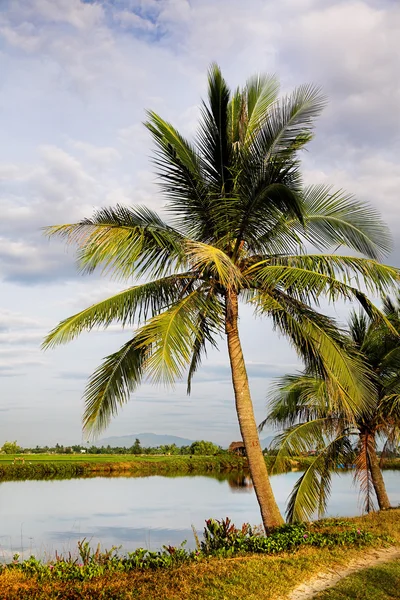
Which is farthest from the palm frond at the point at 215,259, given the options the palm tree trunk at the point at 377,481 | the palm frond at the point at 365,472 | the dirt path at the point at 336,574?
the palm tree trunk at the point at 377,481

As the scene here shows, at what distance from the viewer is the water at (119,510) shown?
15.4 m

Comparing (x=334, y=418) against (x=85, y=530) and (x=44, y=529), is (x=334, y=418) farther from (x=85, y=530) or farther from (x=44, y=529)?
(x=44, y=529)

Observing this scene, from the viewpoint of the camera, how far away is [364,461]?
1294 centimetres

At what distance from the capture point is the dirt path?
5789 mm

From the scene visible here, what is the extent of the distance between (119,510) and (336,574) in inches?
616

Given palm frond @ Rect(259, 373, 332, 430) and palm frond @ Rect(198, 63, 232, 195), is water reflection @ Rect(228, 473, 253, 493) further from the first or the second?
palm frond @ Rect(198, 63, 232, 195)

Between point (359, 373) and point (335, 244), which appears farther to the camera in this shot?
point (335, 244)

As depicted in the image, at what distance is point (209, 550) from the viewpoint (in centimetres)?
779

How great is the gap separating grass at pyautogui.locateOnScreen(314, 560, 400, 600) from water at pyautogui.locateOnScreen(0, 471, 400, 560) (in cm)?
594

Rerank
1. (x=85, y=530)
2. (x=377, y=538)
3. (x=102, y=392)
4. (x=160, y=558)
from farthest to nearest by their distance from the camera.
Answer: (x=85, y=530), (x=102, y=392), (x=377, y=538), (x=160, y=558)

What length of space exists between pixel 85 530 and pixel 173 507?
525 cm

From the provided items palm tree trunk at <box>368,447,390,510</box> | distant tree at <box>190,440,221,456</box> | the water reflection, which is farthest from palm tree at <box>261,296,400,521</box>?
distant tree at <box>190,440,221,456</box>

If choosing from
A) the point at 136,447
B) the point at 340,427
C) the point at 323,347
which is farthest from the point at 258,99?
the point at 136,447

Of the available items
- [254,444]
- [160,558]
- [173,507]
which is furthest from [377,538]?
[173,507]
